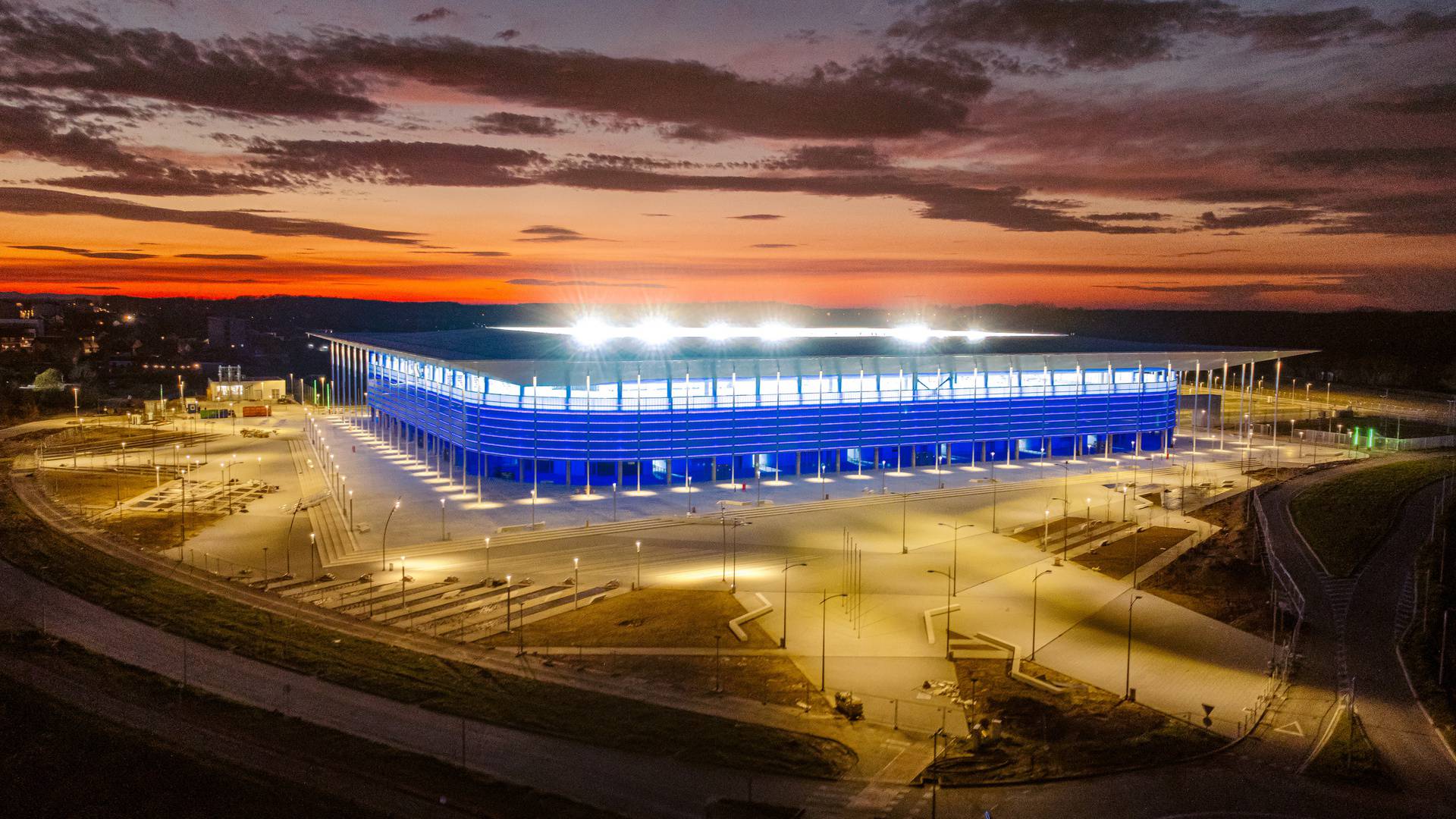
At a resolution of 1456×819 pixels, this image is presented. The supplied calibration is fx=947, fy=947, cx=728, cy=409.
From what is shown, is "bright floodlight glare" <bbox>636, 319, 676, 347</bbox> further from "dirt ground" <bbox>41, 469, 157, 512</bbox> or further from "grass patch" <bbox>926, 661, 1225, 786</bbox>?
"grass patch" <bbox>926, 661, 1225, 786</bbox>

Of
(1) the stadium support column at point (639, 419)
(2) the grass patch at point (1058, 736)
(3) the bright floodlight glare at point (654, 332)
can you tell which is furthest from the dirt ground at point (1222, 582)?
(3) the bright floodlight glare at point (654, 332)

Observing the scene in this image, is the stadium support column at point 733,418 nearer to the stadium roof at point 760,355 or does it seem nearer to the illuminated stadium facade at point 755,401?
the illuminated stadium facade at point 755,401

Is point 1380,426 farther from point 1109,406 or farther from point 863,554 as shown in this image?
point 863,554

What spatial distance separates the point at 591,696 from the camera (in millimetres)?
35844

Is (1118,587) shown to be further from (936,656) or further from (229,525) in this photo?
(229,525)

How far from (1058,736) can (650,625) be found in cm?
1868

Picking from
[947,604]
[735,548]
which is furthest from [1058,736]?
[735,548]

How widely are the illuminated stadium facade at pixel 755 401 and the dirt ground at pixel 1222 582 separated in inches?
1155

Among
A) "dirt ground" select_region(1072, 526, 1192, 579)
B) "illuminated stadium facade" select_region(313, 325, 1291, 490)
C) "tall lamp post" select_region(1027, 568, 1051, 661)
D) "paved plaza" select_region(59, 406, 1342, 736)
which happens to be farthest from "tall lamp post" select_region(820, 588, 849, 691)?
"illuminated stadium facade" select_region(313, 325, 1291, 490)

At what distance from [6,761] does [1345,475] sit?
9747 centimetres

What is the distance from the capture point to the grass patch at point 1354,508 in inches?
2391

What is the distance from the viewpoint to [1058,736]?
33.6 meters

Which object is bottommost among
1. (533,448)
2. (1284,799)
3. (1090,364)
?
(1284,799)

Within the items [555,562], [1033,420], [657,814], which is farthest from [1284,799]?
[1033,420]
